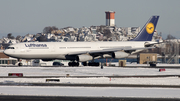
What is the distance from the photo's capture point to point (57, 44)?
58.9 meters

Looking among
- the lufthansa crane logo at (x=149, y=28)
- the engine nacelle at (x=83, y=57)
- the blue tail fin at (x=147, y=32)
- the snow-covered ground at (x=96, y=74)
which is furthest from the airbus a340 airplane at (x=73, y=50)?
the snow-covered ground at (x=96, y=74)

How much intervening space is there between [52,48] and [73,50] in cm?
434

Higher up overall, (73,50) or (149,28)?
(149,28)

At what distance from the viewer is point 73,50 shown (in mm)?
59500

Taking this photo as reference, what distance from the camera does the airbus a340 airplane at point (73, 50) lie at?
55.8 metres

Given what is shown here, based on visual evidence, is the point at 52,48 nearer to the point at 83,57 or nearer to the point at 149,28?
the point at 83,57

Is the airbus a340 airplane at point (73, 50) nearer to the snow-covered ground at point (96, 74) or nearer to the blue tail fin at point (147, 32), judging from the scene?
the blue tail fin at point (147, 32)

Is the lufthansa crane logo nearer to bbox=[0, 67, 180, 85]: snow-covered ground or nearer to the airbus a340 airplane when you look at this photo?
the airbus a340 airplane

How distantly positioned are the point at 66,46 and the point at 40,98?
1492 inches

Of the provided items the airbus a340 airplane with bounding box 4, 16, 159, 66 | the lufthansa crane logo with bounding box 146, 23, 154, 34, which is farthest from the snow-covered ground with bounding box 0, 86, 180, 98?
the lufthansa crane logo with bounding box 146, 23, 154, 34

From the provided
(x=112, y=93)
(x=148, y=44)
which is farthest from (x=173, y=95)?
(x=148, y=44)

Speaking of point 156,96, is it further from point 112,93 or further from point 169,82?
point 169,82

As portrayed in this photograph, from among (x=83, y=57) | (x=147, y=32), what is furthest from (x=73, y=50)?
(x=147, y=32)

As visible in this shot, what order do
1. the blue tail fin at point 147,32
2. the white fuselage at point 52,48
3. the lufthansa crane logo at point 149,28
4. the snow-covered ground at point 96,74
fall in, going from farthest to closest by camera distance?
1. the lufthansa crane logo at point 149,28
2. the blue tail fin at point 147,32
3. the white fuselage at point 52,48
4. the snow-covered ground at point 96,74
